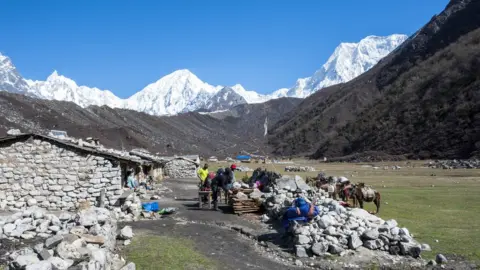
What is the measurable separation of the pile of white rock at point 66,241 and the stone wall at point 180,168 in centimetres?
4089

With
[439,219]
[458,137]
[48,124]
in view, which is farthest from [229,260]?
[48,124]

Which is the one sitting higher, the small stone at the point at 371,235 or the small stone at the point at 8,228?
the small stone at the point at 8,228

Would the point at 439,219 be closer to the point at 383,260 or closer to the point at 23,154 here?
the point at 383,260

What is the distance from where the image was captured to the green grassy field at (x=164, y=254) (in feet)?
42.7

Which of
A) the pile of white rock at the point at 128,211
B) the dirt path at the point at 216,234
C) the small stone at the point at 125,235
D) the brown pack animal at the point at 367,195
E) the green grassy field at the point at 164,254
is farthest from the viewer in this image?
the brown pack animal at the point at 367,195

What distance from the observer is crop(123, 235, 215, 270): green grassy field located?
1302 centimetres

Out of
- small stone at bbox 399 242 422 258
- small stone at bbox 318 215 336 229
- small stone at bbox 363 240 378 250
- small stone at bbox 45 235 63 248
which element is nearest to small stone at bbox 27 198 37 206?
small stone at bbox 45 235 63 248

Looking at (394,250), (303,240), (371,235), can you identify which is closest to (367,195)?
(371,235)

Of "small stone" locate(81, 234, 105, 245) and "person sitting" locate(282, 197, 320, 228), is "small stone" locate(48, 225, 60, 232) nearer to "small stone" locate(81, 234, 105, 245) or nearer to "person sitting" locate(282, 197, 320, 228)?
"small stone" locate(81, 234, 105, 245)

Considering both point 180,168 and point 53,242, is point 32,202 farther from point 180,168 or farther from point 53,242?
point 180,168

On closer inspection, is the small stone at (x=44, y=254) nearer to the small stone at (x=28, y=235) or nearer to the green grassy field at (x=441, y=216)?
the small stone at (x=28, y=235)

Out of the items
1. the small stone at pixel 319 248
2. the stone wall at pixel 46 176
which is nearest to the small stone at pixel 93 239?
the small stone at pixel 319 248

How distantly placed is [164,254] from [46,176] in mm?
11609

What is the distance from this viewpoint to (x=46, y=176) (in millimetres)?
22641
